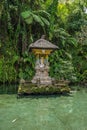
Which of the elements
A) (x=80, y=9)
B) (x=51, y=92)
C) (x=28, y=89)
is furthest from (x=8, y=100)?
(x=80, y=9)

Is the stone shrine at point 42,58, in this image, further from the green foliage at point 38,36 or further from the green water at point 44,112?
the green foliage at point 38,36

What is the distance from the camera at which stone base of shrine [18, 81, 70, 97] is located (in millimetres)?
14430

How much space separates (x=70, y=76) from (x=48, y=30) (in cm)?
403

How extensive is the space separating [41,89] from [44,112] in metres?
4.16

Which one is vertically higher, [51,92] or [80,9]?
[80,9]

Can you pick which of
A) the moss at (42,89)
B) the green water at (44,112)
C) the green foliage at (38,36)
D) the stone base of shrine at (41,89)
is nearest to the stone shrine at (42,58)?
the stone base of shrine at (41,89)

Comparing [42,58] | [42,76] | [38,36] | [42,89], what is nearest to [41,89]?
[42,89]

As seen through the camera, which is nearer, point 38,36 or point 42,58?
point 42,58

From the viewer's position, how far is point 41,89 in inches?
578

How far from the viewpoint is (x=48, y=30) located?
20969 millimetres

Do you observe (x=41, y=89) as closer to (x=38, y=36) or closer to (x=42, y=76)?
(x=42, y=76)

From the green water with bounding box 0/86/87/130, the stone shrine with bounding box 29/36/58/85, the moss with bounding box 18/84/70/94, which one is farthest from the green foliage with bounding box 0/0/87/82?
the green water with bounding box 0/86/87/130

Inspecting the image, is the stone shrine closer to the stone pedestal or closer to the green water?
the stone pedestal

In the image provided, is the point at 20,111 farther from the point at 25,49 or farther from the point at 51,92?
the point at 25,49
